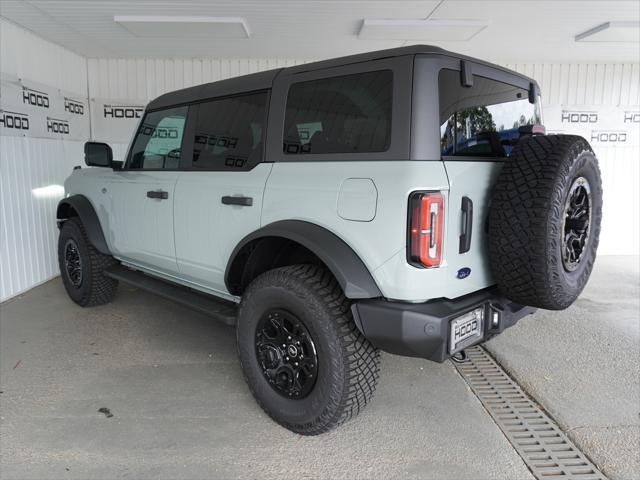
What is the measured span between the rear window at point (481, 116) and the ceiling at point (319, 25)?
7.68 feet

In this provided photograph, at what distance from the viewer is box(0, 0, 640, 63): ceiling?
4.73 metres

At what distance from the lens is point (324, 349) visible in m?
2.37

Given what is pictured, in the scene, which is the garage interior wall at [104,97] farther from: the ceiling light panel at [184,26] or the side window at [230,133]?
the side window at [230,133]

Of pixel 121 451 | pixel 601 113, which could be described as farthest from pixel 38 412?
pixel 601 113

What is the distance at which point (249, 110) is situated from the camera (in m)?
2.97

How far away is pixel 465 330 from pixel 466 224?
50cm

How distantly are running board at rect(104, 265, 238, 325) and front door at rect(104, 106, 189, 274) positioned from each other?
0.12 meters

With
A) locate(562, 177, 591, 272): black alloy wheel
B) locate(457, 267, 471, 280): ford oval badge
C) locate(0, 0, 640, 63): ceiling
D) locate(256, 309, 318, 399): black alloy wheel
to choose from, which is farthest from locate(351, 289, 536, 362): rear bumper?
locate(0, 0, 640, 63): ceiling

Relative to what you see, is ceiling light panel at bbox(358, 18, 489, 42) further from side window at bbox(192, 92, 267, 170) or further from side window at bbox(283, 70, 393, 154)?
side window at bbox(283, 70, 393, 154)

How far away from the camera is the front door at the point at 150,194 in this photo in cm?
346

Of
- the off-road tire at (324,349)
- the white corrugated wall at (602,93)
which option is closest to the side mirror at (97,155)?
the off-road tire at (324,349)

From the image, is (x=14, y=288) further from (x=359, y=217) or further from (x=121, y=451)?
(x=359, y=217)

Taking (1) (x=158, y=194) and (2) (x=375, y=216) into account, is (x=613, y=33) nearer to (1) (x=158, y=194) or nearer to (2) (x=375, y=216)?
(2) (x=375, y=216)

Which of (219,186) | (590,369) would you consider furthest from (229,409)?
(590,369)
